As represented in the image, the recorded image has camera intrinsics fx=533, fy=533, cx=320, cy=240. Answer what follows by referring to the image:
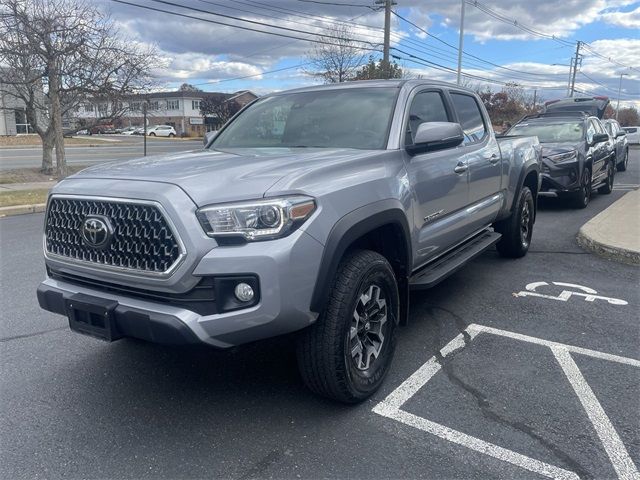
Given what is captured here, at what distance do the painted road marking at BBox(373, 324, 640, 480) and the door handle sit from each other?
1.35 metres

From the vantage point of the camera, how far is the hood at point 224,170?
2730mm

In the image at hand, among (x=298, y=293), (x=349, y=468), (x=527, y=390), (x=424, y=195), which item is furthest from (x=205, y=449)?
(x=424, y=195)

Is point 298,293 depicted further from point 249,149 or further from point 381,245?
point 249,149

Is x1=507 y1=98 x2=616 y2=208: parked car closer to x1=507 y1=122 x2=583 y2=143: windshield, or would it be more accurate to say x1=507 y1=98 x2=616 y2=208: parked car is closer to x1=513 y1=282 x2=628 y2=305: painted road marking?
x1=507 y1=122 x2=583 y2=143: windshield

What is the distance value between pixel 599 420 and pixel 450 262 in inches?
72.2

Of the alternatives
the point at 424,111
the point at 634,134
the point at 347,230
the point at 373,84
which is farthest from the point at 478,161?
the point at 634,134

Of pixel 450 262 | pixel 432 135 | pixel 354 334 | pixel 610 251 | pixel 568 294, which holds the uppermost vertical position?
pixel 432 135

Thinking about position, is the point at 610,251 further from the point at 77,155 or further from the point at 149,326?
the point at 77,155

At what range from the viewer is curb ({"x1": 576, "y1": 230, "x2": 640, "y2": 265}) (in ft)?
21.1

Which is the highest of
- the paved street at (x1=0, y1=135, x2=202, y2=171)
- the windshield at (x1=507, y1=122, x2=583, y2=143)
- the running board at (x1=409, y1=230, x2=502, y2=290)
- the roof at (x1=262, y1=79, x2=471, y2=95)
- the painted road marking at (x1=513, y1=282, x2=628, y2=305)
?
the roof at (x1=262, y1=79, x2=471, y2=95)

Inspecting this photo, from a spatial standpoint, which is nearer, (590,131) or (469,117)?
(469,117)

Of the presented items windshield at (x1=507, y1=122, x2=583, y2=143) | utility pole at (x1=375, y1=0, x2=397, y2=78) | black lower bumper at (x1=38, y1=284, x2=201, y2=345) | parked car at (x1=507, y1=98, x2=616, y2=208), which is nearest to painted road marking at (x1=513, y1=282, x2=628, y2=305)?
black lower bumper at (x1=38, y1=284, x2=201, y2=345)

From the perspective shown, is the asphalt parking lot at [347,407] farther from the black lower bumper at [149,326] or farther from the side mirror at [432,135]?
the side mirror at [432,135]

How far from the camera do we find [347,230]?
2936mm
